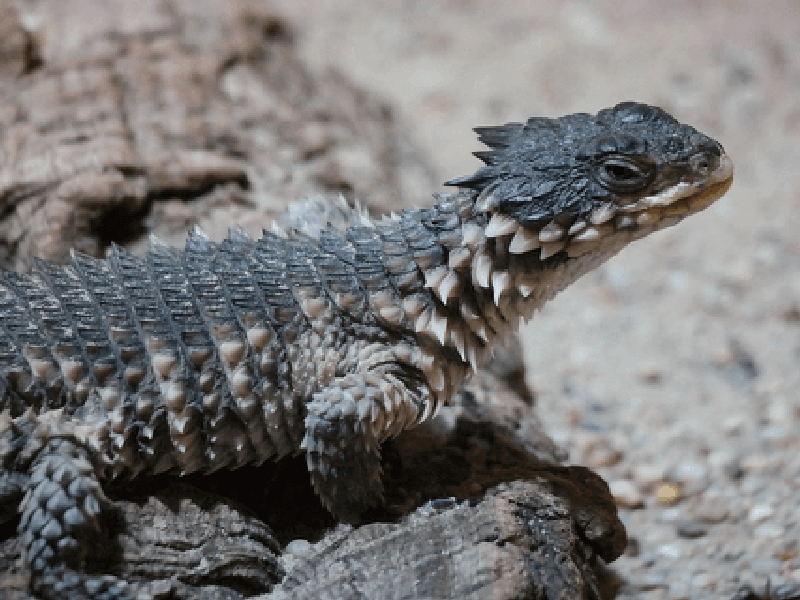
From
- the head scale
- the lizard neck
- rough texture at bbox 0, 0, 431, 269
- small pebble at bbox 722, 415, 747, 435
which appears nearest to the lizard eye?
the head scale

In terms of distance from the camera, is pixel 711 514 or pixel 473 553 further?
pixel 711 514

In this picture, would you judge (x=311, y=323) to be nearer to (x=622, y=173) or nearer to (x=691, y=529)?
(x=622, y=173)

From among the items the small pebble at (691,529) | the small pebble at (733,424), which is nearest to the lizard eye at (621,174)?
the small pebble at (691,529)

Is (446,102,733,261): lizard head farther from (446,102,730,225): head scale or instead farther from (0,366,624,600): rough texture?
(0,366,624,600): rough texture

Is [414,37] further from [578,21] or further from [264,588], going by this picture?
[264,588]

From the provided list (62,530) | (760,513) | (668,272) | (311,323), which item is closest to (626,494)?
(760,513)
